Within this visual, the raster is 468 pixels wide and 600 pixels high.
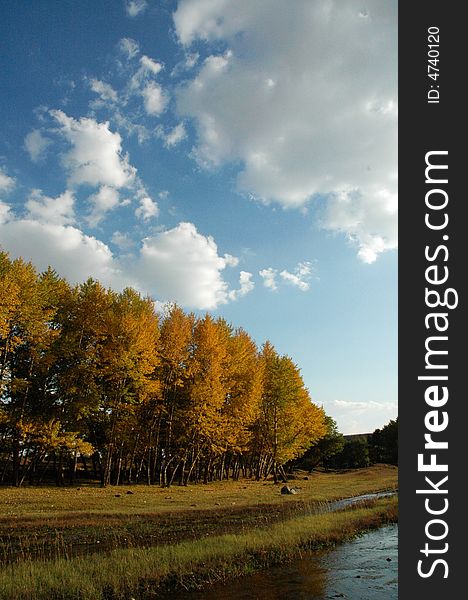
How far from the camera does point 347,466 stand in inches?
3688

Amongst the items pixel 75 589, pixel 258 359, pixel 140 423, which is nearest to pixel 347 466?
pixel 258 359

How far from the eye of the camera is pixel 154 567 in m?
12.0

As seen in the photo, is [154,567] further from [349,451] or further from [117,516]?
[349,451]

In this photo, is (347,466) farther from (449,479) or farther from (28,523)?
(449,479)

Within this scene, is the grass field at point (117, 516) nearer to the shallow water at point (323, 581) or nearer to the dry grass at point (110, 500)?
the dry grass at point (110, 500)

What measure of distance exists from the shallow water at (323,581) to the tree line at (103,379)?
20126 mm

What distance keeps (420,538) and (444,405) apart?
6.74ft

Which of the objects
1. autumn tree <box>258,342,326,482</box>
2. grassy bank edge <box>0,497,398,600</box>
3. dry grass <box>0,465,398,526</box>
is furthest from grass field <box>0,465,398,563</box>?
autumn tree <box>258,342,326,482</box>

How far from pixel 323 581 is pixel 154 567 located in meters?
4.14

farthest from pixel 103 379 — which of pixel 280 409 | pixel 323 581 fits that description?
pixel 323 581

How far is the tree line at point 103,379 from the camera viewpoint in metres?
31.0

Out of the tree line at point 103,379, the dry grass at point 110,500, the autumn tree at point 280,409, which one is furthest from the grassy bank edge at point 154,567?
the autumn tree at point 280,409

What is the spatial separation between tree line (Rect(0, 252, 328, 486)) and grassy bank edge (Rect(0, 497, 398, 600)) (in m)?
18.2

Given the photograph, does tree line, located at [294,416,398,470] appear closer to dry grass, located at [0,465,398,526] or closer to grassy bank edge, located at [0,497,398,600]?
dry grass, located at [0,465,398,526]
